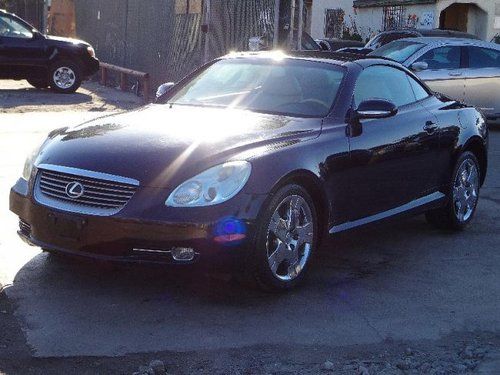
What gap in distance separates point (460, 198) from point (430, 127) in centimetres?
88

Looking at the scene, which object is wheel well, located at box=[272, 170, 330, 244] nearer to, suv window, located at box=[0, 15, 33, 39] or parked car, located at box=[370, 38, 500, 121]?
parked car, located at box=[370, 38, 500, 121]

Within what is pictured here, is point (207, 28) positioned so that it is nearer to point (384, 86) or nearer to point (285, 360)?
point (384, 86)

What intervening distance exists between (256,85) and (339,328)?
2353mm

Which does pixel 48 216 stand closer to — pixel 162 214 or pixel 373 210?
pixel 162 214

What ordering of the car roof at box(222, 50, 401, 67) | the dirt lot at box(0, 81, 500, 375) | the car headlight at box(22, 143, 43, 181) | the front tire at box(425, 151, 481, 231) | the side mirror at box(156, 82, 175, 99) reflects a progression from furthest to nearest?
the front tire at box(425, 151, 481, 231)
the side mirror at box(156, 82, 175, 99)
the car roof at box(222, 50, 401, 67)
the car headlight at box(22, 143, 43, 181)
the dirt lot at box(0, 81, 500, 375)

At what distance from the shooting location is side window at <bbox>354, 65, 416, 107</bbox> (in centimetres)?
690

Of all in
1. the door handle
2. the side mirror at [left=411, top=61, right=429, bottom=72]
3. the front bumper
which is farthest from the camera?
the side mirror at [left=411, top=61, right=429, bottom=72]

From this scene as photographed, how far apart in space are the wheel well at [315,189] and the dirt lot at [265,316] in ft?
1.30

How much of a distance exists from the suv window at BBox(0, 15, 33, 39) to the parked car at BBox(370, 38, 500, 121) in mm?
7856

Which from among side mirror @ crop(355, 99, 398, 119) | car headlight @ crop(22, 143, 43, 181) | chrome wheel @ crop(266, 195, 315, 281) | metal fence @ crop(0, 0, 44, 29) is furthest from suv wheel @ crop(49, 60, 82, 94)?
chrome wheel @ crop(266, 195, 315, 281)

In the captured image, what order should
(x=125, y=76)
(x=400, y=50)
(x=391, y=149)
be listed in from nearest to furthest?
(x=391, y=149) < (x=400, y=50) < (x=125, y=76)

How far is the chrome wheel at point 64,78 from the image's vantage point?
20.1 meters

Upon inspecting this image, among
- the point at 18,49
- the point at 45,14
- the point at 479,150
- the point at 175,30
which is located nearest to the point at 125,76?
the point at 175,30

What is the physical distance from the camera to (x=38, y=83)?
68.6 ft
